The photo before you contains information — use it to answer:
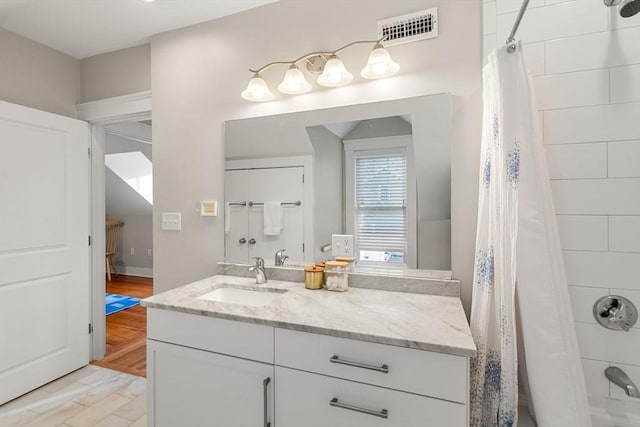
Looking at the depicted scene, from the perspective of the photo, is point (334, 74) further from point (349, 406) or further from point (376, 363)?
point (349, 406)

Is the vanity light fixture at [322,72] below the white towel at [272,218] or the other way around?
the other way around

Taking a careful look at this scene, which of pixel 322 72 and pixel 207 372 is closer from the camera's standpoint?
pixel 207 372

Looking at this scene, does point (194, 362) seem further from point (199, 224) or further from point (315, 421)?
point (199, 224)

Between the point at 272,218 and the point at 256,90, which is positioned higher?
the point at 256,90

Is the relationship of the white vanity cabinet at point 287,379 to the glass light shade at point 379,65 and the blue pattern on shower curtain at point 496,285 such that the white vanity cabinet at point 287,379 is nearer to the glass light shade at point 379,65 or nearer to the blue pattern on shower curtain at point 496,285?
the blue pattern on shower curtain at point 496,285

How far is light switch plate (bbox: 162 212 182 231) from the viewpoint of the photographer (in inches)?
79.8

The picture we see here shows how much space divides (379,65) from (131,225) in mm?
5510

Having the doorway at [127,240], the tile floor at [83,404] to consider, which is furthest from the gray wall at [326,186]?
the doorway at [127,240]

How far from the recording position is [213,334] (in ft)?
4.08

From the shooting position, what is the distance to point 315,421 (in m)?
1.07

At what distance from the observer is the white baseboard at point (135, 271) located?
537 centimetres

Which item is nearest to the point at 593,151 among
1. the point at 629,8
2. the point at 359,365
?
the point at 629,8

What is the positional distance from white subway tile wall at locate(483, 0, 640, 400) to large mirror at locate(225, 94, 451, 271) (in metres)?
0.42

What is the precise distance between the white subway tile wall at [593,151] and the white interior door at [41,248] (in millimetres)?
2951
